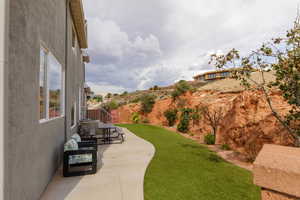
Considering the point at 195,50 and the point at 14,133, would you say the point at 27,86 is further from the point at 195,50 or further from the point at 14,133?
the point at 195,50

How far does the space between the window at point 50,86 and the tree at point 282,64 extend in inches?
224

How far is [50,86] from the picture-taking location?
418cm

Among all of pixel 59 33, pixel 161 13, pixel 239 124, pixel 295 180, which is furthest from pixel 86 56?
pixel 295 180

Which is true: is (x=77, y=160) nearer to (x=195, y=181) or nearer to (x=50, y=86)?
(x=50, y=86)

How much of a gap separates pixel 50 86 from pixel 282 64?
666 cm

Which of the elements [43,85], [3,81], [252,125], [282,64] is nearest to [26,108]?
[3,81]

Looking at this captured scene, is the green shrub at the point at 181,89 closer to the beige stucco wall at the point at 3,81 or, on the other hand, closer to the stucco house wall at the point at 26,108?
the stucco house wall at the point at 26,108

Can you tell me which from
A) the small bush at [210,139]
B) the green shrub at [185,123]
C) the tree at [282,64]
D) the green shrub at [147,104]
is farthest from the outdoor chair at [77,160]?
the green shrub at [147,104]

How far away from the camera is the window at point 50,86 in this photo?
365cm

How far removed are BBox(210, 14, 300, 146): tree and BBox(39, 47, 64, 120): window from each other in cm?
568

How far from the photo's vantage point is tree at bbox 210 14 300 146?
4355mm

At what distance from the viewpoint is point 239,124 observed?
7.63m

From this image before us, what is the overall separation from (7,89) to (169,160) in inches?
197

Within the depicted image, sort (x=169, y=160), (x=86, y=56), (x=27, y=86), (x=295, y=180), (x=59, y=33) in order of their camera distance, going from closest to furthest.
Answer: (x=295, y=180) < (x=27, y=86) < (x=59, y=33) < (x=169, y=160) < (x=86, y=56)
